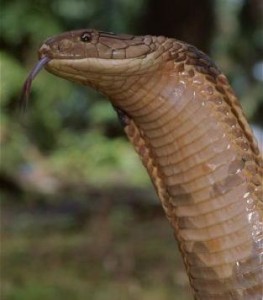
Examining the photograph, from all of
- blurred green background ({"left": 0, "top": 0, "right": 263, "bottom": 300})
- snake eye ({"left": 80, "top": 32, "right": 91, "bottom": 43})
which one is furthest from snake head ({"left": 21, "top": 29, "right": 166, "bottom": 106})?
blurred green background ({"left": 0, "top": 0, "right": 263, "bottom": 300})

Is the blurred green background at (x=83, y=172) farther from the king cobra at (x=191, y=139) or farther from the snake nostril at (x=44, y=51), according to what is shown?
the snake nostril at (x=44, y=51)

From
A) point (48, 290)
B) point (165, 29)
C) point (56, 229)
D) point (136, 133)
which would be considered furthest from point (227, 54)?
point (136, 133)

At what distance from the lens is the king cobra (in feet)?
7.60

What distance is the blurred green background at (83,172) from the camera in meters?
6.55

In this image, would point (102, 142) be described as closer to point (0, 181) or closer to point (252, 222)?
point (0, 181)

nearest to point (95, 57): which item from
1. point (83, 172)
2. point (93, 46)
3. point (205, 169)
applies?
point (93, 46)

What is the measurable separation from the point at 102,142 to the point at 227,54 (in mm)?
3339

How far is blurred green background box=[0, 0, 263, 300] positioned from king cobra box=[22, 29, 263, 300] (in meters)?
3.21

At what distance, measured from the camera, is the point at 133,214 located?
9.39m

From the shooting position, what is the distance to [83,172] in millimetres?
11758

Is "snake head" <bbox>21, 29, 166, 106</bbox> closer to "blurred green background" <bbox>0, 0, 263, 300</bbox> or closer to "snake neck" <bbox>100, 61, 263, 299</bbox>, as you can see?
"snake neck" <bbox>100, 61, 263, 299</bbox>

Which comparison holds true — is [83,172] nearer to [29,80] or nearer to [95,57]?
[29,80]

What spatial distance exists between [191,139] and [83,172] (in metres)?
9.35

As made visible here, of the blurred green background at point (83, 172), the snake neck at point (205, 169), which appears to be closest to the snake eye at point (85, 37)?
the snake neck at point (205, 169)
